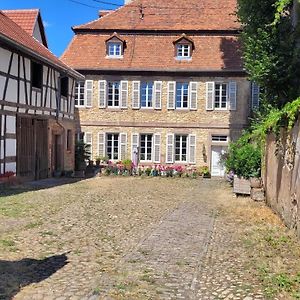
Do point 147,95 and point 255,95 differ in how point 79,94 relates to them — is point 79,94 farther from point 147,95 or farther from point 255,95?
point 255,95

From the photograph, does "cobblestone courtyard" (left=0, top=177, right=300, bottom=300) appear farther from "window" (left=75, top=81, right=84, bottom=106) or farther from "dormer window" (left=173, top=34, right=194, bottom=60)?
"dormer window" (left=173, top=34, right=194, bottom=60)

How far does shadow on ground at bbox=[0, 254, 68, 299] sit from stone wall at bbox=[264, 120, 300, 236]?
4.07 meters

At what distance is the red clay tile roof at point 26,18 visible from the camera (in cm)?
2196

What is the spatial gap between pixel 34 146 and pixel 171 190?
5712 mm

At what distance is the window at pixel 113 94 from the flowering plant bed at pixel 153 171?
3.46m

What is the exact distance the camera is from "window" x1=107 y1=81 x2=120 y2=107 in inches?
1005

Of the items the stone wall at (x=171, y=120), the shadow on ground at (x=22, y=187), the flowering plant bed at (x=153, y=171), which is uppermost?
the stone wall at (x=171, y=120)

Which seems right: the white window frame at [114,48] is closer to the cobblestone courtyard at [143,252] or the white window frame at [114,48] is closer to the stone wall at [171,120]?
the stone wall at [171,120]

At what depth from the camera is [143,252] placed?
667cm

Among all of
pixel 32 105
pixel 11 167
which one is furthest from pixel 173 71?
pixel 11 167

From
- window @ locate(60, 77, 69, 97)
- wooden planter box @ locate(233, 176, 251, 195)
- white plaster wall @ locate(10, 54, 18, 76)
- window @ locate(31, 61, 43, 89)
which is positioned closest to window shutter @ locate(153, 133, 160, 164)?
window @ locate(60, 77, 69, 97)

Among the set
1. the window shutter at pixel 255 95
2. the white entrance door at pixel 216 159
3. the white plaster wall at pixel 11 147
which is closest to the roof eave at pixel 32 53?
the white plaster wall at pixel 11 147

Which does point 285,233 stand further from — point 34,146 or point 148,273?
point 34,146

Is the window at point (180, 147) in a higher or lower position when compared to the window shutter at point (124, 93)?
lower
